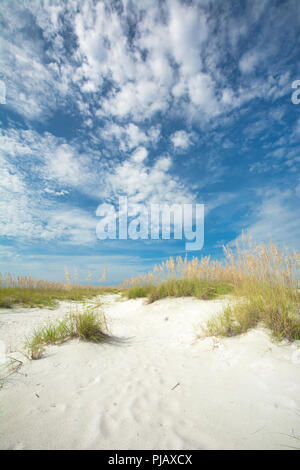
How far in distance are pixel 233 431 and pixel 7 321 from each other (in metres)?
5.42

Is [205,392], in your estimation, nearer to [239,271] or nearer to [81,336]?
[81,336]

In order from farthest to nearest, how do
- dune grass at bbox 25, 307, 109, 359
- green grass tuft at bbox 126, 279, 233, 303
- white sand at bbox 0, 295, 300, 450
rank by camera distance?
green grass tuft at bbox 126, 279, 233, 303 < dune grass at bbox 25, 307, 109, 359 < white sand at bbox 0, 295, 300, 450

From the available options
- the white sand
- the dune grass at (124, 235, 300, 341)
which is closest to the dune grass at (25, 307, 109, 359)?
the white sand

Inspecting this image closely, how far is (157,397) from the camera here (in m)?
2.12

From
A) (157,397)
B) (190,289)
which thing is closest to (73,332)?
(157,397)

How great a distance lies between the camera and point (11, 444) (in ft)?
4.60

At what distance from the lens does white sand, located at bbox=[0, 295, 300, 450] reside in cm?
153

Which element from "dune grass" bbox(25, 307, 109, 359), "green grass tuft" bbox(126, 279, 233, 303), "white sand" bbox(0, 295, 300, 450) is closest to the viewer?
"white sand" bbox(0, 295, 300, 450)

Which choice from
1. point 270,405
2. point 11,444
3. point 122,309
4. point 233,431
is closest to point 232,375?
point 270,405

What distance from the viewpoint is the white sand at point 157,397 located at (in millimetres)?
1527

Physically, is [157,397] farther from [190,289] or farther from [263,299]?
[190,289]

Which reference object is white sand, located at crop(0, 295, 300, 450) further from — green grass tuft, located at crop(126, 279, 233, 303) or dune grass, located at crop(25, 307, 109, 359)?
green grass tuft, located at crop(126, 279, 233, 303)

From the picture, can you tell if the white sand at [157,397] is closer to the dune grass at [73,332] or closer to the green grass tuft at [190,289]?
the dune grass at [73,332]

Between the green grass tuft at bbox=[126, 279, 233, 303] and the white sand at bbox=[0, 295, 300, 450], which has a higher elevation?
the green grass tuft at bbox=[126, 279, 233, 303]
